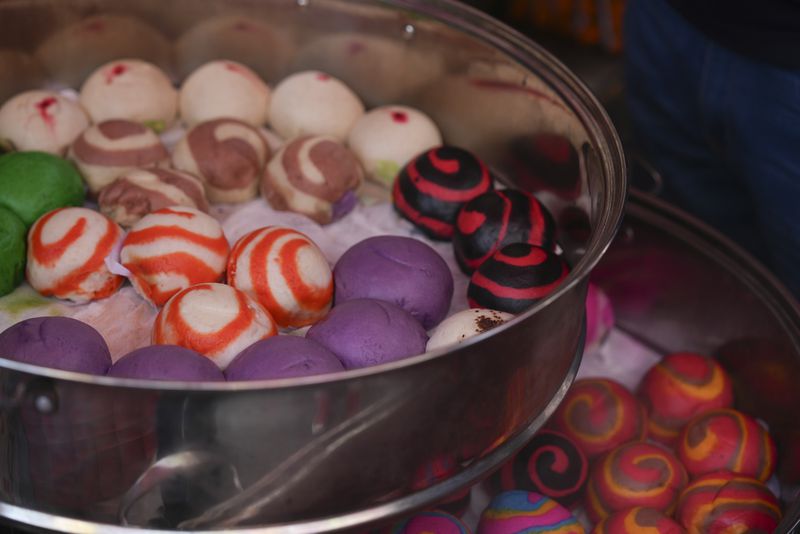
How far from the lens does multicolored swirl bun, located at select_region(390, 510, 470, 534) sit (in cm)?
99

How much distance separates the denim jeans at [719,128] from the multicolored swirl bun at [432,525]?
639mm

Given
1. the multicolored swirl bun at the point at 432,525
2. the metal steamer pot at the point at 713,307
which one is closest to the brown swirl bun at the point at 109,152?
the multicolored swirl bun at the point at 432,525

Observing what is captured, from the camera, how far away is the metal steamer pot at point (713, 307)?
119cm

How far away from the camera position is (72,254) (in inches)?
40.1

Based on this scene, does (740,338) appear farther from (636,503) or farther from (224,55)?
(224,55)

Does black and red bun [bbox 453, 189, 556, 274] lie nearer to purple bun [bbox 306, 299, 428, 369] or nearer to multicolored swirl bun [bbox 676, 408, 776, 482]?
purple bun [bbox 306, 299, 428, 369]

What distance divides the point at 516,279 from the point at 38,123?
69 cm

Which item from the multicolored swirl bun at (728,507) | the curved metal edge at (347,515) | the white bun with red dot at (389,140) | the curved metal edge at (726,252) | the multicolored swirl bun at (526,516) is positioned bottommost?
the multicolored swirl bun at (728,507)

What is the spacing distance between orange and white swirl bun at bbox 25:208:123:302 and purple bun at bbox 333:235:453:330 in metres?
0.27

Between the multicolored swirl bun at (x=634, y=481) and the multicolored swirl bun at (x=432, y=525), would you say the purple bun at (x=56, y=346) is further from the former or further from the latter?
Answer: the multicolored swirl bun at (x=634, y=481)

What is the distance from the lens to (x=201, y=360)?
2.79 ft

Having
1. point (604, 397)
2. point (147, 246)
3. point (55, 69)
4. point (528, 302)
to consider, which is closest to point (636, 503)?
point (604, 397)

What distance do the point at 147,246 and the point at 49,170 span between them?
214 millimetres

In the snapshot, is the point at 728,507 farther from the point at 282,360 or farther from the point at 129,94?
the point at 129,94
